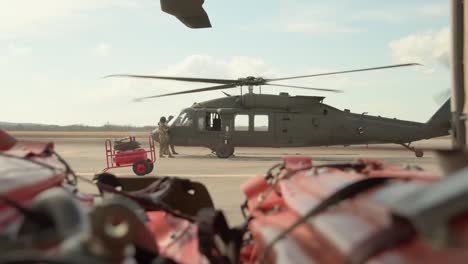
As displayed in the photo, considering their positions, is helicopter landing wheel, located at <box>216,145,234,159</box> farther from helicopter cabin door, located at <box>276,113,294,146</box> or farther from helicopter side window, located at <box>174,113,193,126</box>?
helicopter cabin door, located at <box>276,113,294,146</box>

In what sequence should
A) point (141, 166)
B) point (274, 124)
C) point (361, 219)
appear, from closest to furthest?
point (361, 219) < point (141, 166) < point (274, 124)

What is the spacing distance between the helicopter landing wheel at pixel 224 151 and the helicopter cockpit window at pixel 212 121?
2.74ft

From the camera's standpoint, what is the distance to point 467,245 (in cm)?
93

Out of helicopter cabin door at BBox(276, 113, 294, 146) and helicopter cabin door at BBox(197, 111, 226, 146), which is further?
helicopter cabin door at BBox(197, 111, 226, 146)

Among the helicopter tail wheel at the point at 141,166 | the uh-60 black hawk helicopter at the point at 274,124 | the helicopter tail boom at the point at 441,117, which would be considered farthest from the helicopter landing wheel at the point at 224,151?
the helicopter tail boom at the point at 441,117

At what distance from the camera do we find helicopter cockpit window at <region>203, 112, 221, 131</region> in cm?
2111

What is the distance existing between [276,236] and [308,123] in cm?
1926

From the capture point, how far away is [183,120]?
21266 millimetres

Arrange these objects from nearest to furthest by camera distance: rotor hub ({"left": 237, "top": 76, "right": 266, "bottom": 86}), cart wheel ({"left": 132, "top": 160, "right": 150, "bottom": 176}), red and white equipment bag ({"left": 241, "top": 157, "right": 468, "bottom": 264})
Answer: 1. red and white equipment bag ({"left": 241, "top": 157, "right": 468, "bottom": 264})
2. cart wheel ({"left": 132, "top": 160, "right": 150, "bottom": 176})
3. rotor hub ({"left": 237, "top": 76, "right": 266, "bottom": 86})

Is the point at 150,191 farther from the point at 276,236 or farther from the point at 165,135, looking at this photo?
the point at 165,135

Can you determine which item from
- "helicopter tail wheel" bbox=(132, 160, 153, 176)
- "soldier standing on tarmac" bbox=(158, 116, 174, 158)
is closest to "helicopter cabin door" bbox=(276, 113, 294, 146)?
"soldier standing on tarmac" bbox=(158, 116, 174, 158)

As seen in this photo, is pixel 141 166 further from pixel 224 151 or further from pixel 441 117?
pixel 441 117

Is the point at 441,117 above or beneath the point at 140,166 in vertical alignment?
above

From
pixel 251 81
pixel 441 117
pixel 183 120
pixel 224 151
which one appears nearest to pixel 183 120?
pixel 183 120
